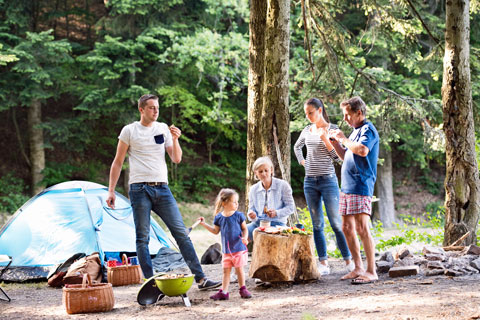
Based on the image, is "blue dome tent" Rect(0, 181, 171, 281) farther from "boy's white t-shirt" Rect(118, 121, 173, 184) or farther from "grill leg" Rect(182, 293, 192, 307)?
"grill leg" Rect(182, 293, 192, 307)

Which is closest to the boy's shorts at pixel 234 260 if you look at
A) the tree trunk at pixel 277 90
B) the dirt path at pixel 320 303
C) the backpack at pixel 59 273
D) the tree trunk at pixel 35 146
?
the dirt path at pixel 320 303

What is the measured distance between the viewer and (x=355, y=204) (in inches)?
206

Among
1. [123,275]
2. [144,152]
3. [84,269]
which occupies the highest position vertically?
[144,152]

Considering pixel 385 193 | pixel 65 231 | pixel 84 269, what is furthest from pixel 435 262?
pixel 385 193

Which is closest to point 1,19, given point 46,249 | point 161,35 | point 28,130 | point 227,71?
point 28,130

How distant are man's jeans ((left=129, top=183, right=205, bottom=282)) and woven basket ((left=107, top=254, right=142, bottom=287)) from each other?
132 centimetres

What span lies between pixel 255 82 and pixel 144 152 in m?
2.88

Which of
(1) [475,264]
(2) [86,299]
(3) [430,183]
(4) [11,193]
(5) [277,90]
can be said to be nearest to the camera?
(2) [86,299]

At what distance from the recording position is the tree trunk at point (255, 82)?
25.6 ft

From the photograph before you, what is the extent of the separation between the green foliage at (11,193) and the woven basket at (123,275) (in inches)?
406

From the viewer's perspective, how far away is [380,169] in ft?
57.8

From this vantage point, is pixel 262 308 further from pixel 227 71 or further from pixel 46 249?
pixel 227 71

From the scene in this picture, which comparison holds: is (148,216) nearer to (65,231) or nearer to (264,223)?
(264,223)

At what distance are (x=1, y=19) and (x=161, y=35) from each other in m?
4.68
